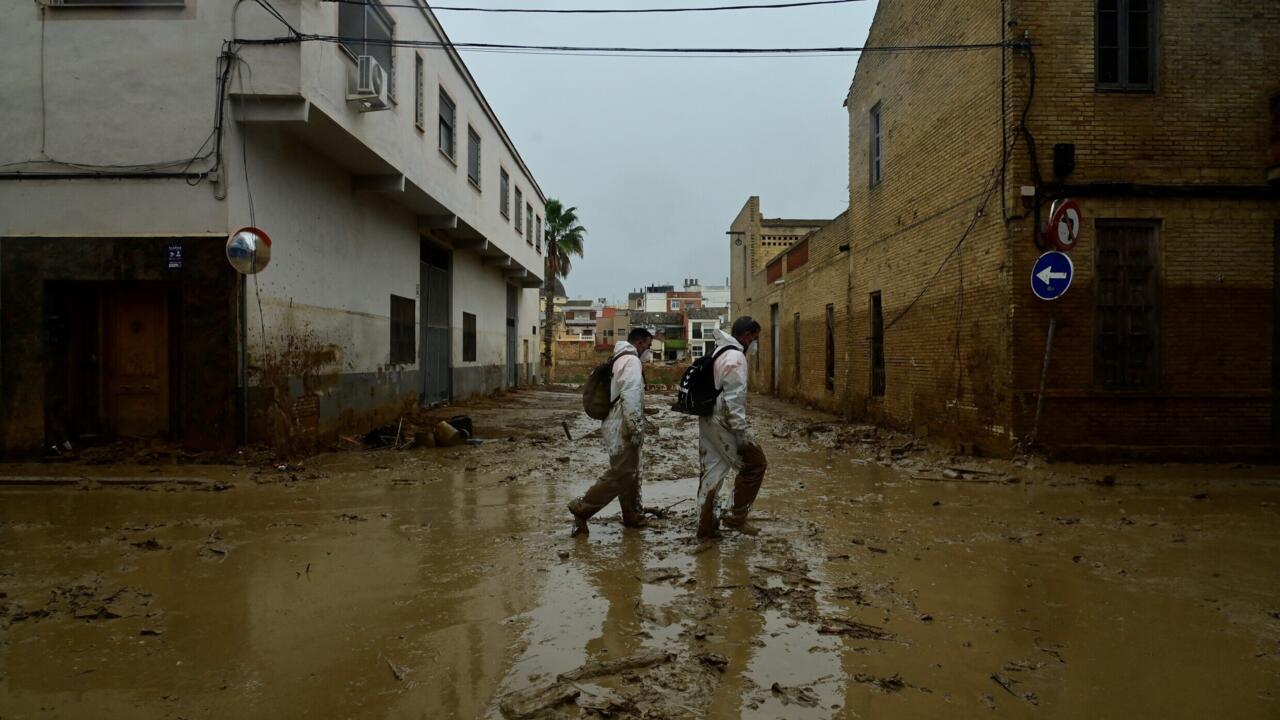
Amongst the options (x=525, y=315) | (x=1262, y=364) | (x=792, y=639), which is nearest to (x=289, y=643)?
(x=792, y=639)

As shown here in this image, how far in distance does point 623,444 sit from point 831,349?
13.7 metres

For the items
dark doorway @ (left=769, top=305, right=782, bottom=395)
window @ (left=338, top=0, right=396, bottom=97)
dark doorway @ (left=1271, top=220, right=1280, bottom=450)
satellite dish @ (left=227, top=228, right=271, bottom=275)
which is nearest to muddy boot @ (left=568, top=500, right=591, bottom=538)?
satellite dish @ (left=227, top=228, right=271, bottom=275)

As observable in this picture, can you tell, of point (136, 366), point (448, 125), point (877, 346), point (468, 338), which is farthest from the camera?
point (468, 338)

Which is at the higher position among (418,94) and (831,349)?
(418,94)

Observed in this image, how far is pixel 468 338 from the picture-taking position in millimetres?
20734

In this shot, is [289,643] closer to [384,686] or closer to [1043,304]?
[384,686]

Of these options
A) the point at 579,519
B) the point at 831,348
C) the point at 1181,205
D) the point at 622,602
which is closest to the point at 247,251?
the point at 579,519

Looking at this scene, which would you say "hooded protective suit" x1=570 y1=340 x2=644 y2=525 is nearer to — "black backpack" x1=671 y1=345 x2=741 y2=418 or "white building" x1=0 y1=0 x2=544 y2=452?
"black backpack" x1=671 y1=345 x2=741 y2=418

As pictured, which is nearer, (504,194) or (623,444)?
(623,444)

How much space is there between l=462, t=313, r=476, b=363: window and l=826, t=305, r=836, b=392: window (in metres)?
9.70

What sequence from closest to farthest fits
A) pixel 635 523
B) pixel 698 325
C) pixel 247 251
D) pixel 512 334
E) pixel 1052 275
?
pixel 635 523, pixel 247 251, pixel 1052 275, pixel 512 334, pixel 698 325

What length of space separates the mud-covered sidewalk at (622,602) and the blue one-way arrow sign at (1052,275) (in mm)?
2399

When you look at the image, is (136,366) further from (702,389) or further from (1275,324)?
(1275,324)

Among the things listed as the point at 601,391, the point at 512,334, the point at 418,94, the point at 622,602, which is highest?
the point at 418,94
